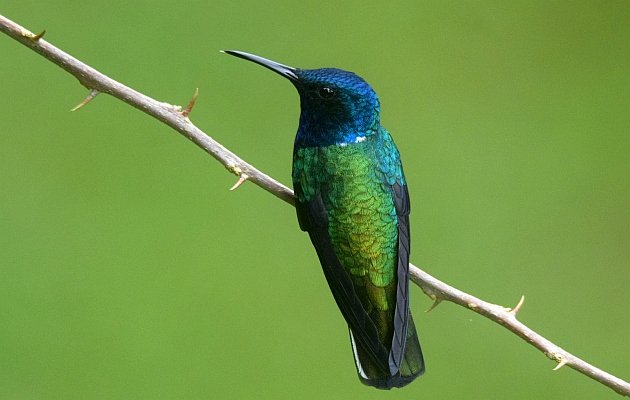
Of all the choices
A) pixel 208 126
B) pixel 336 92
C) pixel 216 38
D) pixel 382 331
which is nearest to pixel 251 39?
pixel 216 38

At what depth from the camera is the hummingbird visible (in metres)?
1.74

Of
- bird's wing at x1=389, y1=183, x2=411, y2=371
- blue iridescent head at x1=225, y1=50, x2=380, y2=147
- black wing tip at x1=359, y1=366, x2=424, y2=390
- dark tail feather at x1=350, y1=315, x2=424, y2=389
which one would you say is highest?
blue iridescent head at x1=225, y1=50, x2=380, y2=147

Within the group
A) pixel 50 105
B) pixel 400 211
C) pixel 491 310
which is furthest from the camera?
pixel 50 105

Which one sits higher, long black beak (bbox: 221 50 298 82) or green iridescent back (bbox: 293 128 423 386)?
long black beak (bbox: 221 50 298 82)

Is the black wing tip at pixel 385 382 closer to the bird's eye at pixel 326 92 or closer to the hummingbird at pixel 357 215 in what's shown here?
the hummingbird at pixel 357 215

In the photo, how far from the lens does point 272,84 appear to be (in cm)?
333

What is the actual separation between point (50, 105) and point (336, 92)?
160cm

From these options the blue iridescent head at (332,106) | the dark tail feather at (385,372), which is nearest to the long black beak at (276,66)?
the blue iridescent head at (332,106)

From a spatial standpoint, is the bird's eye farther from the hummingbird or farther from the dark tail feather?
the dark tail feather

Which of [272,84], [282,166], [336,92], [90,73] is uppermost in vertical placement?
[272,84]

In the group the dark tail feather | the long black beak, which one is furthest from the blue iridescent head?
the dark tail feather

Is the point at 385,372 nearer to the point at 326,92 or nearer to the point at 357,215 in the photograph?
the point at 357,215

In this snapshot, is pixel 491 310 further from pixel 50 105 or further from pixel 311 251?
pixel 50 105

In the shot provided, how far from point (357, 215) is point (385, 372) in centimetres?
29
